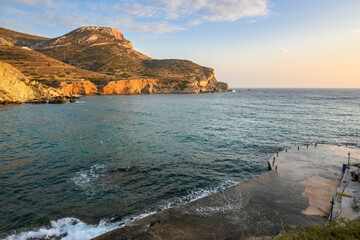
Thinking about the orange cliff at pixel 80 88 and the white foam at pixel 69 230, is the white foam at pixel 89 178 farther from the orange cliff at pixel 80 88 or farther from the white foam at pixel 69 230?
the orange cliff at pixel 80 88

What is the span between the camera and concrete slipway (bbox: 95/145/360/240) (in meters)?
11.2

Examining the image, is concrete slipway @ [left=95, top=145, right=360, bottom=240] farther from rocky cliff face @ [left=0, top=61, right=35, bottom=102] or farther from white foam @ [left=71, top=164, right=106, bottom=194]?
rocky cliff face @ [left=0, top=61, right=35, bottom=102]

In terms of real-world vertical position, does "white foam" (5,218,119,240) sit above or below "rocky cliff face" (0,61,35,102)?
below

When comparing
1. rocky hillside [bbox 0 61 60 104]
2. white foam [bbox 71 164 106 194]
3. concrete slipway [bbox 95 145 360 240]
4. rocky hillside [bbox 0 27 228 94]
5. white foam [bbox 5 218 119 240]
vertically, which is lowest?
white foam [bbox 5 218 119 240]

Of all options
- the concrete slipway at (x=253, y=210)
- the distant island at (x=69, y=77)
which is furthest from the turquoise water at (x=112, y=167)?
the distant island at (x=69, y=77)

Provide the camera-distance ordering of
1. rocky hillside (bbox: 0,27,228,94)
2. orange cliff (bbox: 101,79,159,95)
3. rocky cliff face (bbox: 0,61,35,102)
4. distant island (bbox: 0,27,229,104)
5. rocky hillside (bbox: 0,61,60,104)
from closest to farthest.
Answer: rocky cliff face (bbox: 0,61,35,102), rocky hillside (bbox: 0,61,60,104), distant island (bbox: 0,27,229,104), rocky hillside (bbox: 0,27,228,94), orange cliff (bbox: 101,79,159,95)

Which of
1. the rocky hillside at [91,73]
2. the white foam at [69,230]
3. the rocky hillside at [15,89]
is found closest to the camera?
the white foam at [69,230]

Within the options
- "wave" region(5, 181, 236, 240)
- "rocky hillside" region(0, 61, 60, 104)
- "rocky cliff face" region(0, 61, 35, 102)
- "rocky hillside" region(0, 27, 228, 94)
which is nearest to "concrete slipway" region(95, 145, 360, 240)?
"wave" region(5, 181, 236, 240)

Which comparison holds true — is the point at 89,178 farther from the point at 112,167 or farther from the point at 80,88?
the point at 80,88

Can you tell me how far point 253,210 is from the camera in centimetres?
1345

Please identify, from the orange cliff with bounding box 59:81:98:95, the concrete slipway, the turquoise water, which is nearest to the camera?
the concrete slipway

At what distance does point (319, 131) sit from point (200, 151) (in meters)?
30.1

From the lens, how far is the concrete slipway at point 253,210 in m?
11.2

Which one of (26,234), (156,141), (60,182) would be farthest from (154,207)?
(156,141)
